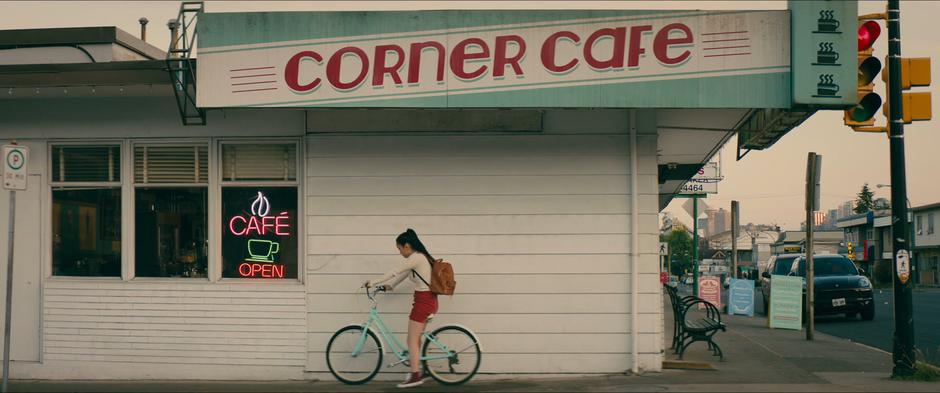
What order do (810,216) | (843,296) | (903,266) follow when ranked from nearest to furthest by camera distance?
1. (903,266)
2. (810,216)
3. (843,296)

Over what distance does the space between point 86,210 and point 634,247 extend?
22.2 ft

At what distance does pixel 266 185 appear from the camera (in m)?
12.3

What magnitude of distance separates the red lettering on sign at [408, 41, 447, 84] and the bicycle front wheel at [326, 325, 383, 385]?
2952mm

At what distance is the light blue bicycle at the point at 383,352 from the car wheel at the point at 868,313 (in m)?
15.7

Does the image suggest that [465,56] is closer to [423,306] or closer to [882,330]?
[423,306]

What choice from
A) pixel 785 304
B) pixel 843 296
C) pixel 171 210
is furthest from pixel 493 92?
pixel 843 296

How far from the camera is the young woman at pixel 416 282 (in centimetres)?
1110

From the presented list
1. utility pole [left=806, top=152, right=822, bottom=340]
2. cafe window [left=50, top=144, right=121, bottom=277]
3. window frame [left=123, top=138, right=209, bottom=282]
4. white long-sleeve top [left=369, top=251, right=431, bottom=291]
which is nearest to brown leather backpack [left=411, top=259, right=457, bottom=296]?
white long-sleeve top [left=369, top=251, right=431, bottom=291]

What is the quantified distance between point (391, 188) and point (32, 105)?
4716 mm

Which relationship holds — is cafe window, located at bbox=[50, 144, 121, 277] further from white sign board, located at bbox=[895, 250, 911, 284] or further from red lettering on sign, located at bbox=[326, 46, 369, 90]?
white sign board, located at bbox=[895, 250, 911, 284]

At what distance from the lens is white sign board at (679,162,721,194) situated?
89.8 feet

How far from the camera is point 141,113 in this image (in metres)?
12.5

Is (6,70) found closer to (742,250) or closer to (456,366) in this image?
(456,366)

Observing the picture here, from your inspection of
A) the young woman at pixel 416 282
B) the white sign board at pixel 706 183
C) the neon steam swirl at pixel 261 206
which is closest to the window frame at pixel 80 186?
the neon steam swirl at pixel 261 206
